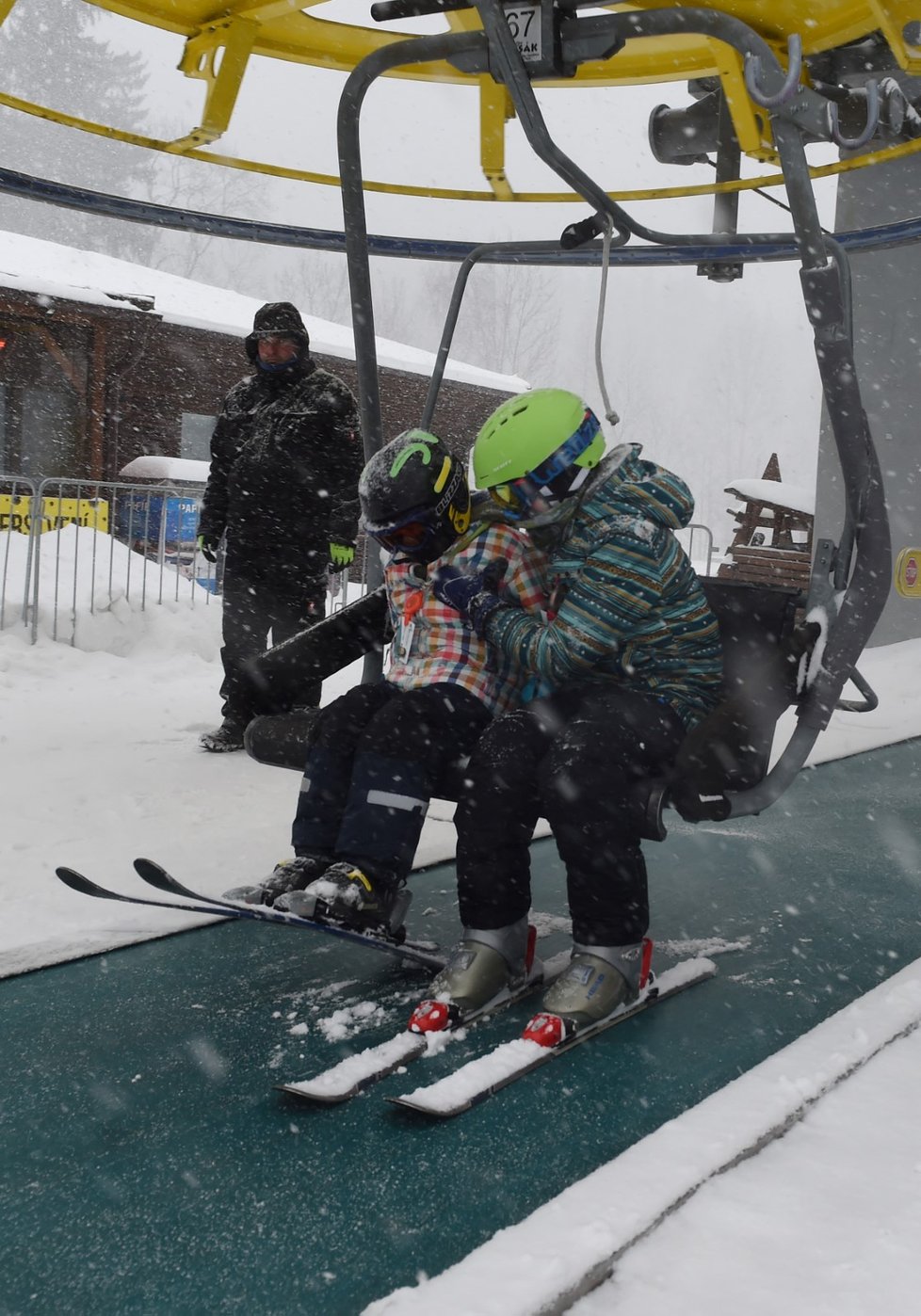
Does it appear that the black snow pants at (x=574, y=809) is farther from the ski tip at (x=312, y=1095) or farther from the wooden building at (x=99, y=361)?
the wooden building at (x=99, y=361)

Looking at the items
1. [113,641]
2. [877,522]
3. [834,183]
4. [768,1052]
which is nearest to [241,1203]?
[768,1052]

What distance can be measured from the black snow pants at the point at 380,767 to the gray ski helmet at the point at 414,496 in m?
0.31

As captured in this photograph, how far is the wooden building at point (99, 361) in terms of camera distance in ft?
52.9

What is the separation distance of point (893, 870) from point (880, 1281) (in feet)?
7.63

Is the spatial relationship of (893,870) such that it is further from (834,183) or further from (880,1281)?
(834,183)

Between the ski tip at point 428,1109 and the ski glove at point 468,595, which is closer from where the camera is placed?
the ski tip at point 428,1109

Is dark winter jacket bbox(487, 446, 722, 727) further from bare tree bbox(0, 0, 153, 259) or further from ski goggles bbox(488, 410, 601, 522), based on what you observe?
bare tree bbox(0, 0, 153, 259)

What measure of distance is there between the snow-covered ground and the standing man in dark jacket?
755 mm

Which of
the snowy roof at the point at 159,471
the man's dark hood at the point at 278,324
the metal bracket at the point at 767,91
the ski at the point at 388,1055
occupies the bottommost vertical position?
the snowy roof at the point at 159,471

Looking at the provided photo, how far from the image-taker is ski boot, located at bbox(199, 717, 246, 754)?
17.2ft

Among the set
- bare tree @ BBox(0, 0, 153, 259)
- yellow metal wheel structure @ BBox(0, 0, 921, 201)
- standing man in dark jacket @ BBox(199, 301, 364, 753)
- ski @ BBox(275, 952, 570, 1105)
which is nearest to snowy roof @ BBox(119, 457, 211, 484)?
standing man in dark jacket @ BBox(199, 301, 364, 753)

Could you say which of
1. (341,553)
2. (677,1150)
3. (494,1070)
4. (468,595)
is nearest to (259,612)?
(341,553)

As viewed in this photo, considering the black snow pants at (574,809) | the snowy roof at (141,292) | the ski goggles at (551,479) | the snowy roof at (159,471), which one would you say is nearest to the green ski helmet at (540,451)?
the ski goggles at (551,479)

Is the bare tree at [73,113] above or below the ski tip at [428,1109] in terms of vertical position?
above
